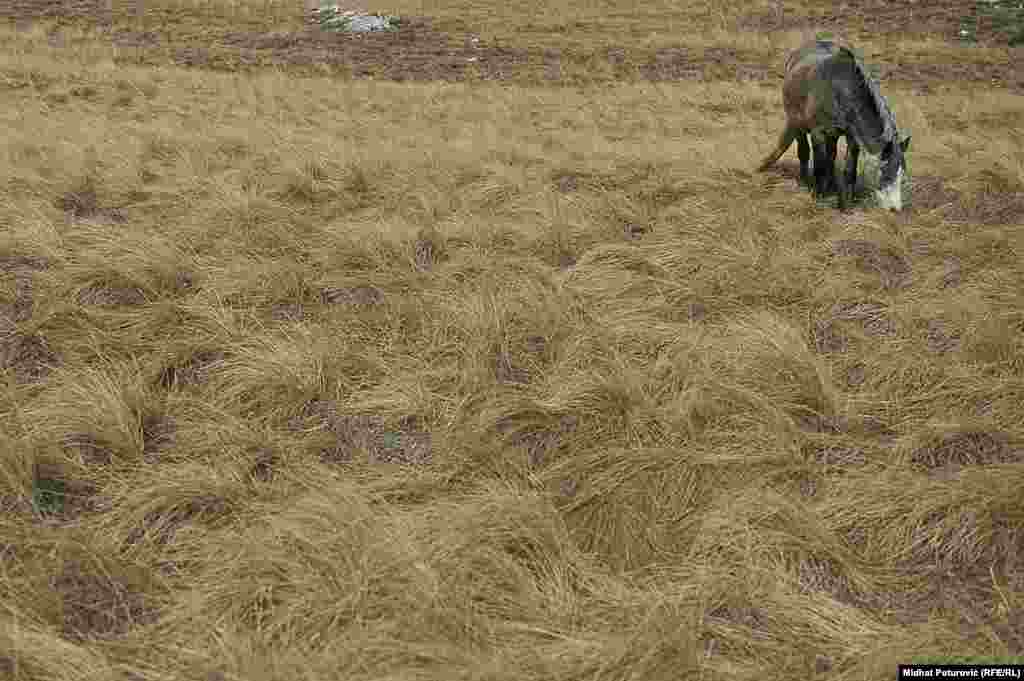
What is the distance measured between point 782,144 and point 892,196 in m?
1.25

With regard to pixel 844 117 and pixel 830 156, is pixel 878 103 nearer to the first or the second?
pixel 844 117

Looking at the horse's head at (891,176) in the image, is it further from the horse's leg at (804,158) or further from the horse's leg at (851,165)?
the horse's leg at (804,158)

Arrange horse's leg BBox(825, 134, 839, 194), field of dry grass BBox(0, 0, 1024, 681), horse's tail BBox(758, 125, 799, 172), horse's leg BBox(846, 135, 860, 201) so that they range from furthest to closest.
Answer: horse's tail BBox(758, 125, 799, 172)
horse's leg BBox(825, 134, 839, 194)
horse's leg BBox(846, 135, 860, 201)
field of dry grass BBox(0, 0, 1024, 681)

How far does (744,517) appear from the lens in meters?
2.23

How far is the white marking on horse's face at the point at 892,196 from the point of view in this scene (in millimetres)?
5113

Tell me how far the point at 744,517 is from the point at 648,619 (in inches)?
22.1

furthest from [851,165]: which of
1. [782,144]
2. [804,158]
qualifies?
[782,144]

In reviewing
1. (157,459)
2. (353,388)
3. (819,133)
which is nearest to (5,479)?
(157,459)

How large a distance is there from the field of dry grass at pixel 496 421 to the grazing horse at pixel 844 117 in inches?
11.8

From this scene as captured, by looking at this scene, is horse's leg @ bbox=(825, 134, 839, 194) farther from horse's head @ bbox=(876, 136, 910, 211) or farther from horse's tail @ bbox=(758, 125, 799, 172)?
horse's head @ bbox=(876, 136, 910, 211)

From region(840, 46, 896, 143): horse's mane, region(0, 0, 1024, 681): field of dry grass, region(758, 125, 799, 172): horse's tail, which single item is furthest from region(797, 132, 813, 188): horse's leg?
region(840, 46, 896, 143): horse's mane

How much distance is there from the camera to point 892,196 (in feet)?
16.9

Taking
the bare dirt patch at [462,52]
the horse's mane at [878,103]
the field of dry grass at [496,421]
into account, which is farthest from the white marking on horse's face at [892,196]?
the bare dirt patch at [462,52]

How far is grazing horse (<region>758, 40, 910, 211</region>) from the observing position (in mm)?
5145
